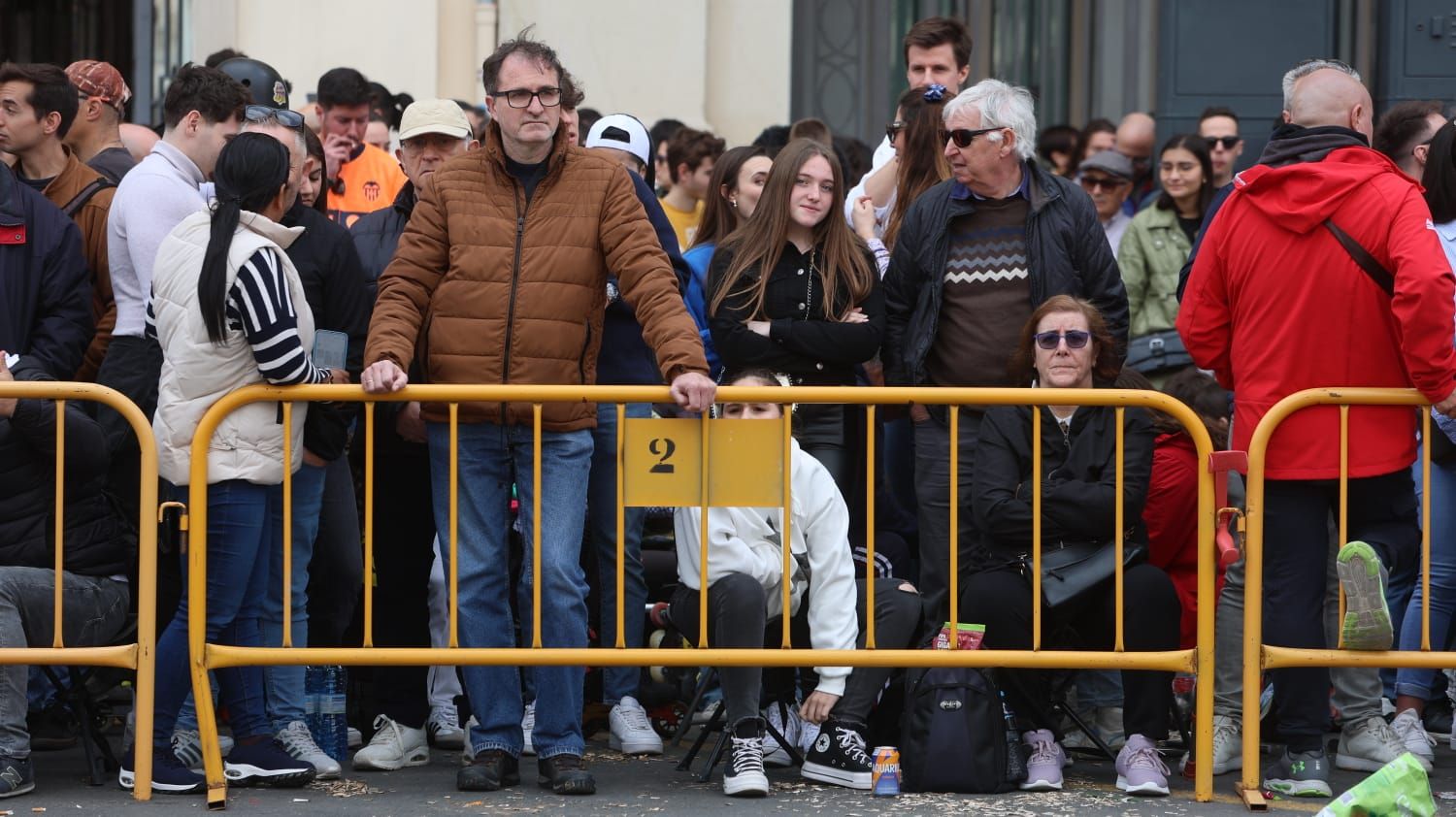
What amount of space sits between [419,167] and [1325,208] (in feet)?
10.7

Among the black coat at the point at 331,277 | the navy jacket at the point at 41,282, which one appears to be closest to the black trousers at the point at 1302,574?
the black coat at the point at 331,277

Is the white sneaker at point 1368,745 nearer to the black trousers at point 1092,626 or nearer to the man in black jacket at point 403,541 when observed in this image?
the black trousers at point 1092,626

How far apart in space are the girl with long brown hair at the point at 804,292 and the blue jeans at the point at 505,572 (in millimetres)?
1027

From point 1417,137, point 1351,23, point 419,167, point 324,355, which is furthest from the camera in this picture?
point 1351,23

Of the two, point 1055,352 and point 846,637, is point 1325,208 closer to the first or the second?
point 1055,352

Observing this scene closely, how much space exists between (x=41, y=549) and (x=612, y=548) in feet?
6.15

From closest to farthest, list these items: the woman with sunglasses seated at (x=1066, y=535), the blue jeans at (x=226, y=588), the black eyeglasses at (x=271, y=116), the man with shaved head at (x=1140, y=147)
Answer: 1. the blue jeans at (x=226, y=588)
2. the woman with sunglasses seated at (x=1066, y=535)
3. the black eyeglasses at (x=271, y=116)
4. the man with shaved head at (x=1140, y=147)

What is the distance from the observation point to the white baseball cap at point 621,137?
828 cm

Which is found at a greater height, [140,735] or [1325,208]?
[1325,208]

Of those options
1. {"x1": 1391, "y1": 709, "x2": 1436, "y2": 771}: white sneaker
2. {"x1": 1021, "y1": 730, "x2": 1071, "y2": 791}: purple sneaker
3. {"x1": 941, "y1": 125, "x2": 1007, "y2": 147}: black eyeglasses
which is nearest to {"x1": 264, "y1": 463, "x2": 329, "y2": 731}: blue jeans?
{"x1": 1021, "y1": 730, "x2": 1071, "y2": 791}: purple sneaker

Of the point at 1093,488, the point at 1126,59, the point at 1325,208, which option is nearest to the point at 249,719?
the point at 1093,488

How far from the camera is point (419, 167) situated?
26.2ft

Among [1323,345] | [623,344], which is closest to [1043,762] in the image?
[1323,345]

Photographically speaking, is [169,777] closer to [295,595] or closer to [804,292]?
[295,595]
